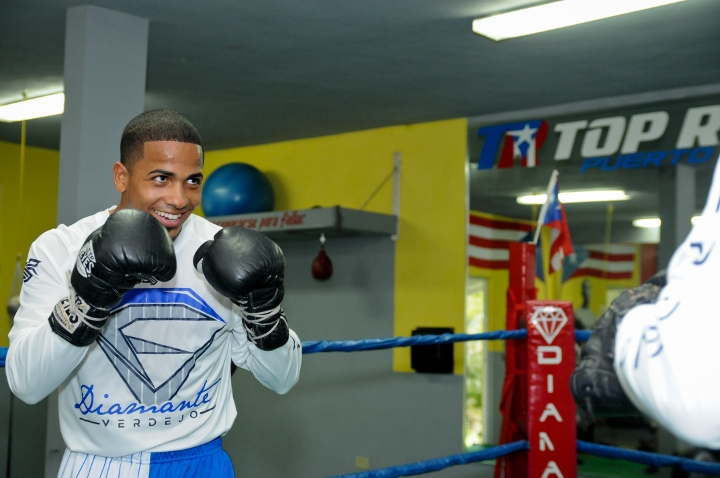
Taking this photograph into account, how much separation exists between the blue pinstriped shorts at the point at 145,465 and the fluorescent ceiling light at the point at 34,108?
383cm

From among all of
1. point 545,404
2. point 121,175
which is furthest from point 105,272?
point 545,404

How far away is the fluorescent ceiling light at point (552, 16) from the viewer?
11.0 ft

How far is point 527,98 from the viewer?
4809 millimetres

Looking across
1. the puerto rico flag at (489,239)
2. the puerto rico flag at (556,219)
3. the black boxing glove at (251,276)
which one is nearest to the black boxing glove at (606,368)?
the black boxing glove at (251,276)

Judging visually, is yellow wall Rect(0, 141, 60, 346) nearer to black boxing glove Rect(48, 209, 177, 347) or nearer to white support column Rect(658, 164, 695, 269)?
white support column Rect(658, 164, 695, 269)

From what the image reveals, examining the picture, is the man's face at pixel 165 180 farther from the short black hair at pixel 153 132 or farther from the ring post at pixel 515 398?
the ring post at pixel 515 398

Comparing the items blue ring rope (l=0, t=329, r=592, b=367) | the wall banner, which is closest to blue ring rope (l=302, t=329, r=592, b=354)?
blue ring rope (l=0, t=329, r=592, b=367)

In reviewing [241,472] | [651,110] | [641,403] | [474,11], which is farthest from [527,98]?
[641,403]

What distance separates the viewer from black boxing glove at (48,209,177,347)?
4.36 ft

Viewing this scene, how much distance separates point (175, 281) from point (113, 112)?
7.27 ft

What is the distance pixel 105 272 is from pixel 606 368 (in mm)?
789

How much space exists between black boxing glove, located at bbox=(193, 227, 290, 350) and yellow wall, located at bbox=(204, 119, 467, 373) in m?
3.69

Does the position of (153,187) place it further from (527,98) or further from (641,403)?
(527,98)

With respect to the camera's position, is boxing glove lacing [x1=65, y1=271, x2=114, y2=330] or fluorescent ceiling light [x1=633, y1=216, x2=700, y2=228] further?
fluorescent ceiling light [x1=633, y1=216, x2=700, y2=228]
